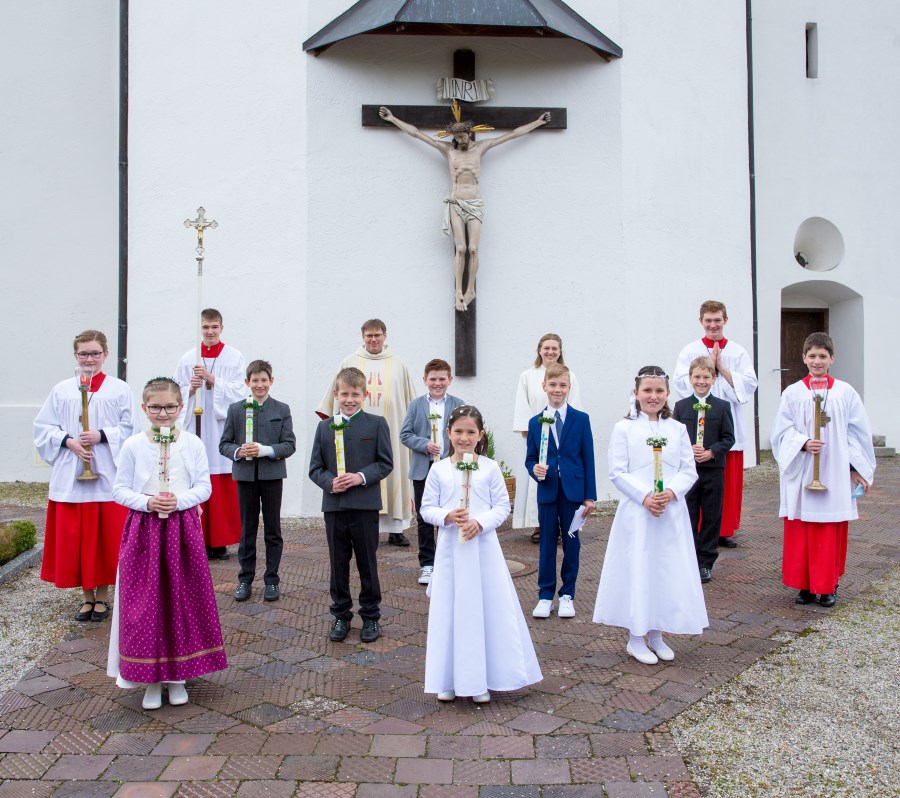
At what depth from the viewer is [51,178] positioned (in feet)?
39.1

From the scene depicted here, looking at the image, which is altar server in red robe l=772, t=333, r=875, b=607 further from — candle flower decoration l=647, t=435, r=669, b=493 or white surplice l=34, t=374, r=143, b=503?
white surplice l=34, t=374, r=143, b=503

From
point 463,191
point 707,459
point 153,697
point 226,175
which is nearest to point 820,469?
point 707,459

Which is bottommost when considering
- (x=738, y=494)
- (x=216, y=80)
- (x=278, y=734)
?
(x=278, y=734)

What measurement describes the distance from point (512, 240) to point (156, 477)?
6.09 m

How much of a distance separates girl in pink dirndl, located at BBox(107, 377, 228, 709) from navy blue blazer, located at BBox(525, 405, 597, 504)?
7.08ft

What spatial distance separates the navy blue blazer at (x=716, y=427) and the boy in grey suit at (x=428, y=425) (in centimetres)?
169

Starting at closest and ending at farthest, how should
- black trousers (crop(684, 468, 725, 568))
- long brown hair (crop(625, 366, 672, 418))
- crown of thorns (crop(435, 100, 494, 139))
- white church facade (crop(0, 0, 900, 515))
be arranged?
long brown hair (crop(625, 366, 672, 418)), black trousers (crop(684, 468, 725, 568)), crown of thorns (crop(435, 100, 494, 139)), white church facade (crop(0, 0, 900, 515))

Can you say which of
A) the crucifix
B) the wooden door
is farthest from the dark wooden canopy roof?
the wooden door

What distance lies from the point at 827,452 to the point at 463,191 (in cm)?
485

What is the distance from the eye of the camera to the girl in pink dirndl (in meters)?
4.22

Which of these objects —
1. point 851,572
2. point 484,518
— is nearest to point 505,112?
point 851,572

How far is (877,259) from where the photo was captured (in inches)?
540

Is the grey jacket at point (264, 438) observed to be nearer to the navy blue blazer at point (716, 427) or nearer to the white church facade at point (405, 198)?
the navy blue blazer at point (716, 427)

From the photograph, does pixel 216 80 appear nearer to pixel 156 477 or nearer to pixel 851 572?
pixel 156 477
